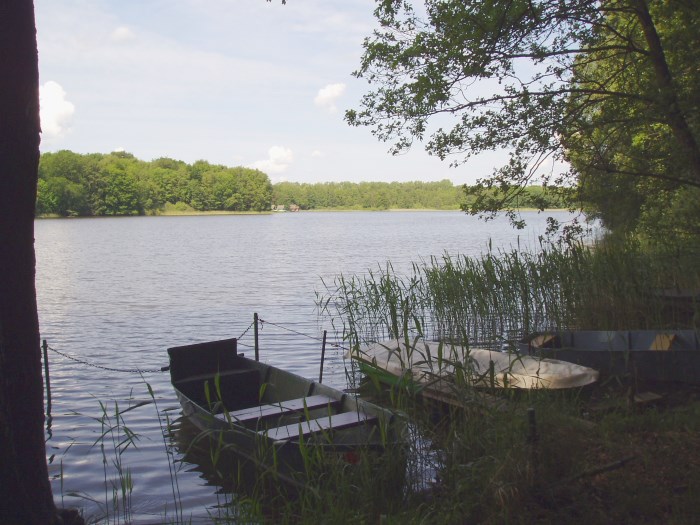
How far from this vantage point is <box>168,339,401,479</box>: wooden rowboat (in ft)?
17.0

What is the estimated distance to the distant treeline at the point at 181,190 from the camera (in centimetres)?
9219

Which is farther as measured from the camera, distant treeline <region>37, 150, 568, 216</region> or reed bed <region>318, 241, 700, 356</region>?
distant treeline <region>37, 150, 568, 216</region>

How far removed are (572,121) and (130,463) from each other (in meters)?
8.09

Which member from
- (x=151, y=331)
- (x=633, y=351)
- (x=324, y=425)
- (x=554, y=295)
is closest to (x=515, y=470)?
(x=324, y=425)

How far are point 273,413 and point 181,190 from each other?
111423 mm

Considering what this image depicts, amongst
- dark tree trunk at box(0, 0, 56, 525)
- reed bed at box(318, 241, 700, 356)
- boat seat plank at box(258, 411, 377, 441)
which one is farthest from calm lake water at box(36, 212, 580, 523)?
reed bed at box(318, 241, 700, 356)

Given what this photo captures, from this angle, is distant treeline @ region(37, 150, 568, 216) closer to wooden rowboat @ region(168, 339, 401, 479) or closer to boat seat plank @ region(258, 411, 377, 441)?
wooden rowboat @ region(168, 339, 401, 479)

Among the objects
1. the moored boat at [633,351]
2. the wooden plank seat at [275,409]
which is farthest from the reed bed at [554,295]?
the wooden plank seat at [275,409]

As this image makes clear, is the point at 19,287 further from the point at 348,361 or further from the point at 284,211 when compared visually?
the point at 284,211

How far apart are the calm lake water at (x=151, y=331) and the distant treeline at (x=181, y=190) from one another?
126ft

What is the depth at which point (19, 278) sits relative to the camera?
3.84 metres

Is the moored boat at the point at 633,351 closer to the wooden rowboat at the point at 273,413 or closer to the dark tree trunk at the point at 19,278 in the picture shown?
the wooden rowboat at the point at 273,413

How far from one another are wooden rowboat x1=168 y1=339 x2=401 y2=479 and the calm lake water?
2.29 ft

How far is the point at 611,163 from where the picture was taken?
10570 millimetres
